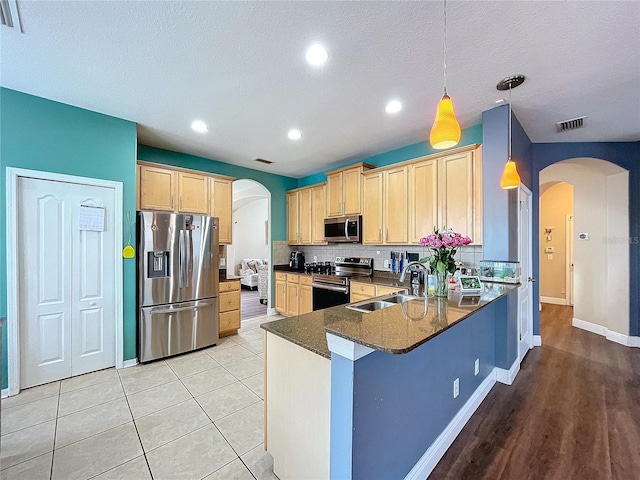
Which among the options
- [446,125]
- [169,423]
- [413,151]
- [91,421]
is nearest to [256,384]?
[169,423]

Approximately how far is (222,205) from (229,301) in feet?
4.89

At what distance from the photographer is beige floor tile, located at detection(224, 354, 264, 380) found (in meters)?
2.85

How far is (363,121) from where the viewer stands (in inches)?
119

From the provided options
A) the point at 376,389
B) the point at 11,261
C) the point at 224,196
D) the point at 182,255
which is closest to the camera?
the point at 376,389

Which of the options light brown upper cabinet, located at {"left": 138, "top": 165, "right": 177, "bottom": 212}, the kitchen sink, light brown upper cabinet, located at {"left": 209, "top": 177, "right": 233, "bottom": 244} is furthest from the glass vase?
light brown upper cabinet, located at {"left": 138, "top": 165, "right": 177, "bottom": 212}

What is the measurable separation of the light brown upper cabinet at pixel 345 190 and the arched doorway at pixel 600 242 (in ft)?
9.21

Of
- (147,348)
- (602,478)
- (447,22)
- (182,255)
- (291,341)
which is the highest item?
(447,22)

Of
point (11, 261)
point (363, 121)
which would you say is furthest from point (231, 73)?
point (11, 261)

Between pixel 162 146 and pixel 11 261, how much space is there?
218 cm

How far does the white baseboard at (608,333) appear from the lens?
12.0 feet

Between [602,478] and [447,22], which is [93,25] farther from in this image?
[602,478]

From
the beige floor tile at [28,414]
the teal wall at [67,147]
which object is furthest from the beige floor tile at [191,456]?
the teal wall at [67,147]

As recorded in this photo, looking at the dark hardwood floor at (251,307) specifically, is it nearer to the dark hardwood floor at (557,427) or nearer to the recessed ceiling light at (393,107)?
the dark hardwood floor at (557,427)

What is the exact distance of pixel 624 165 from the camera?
3.66m
